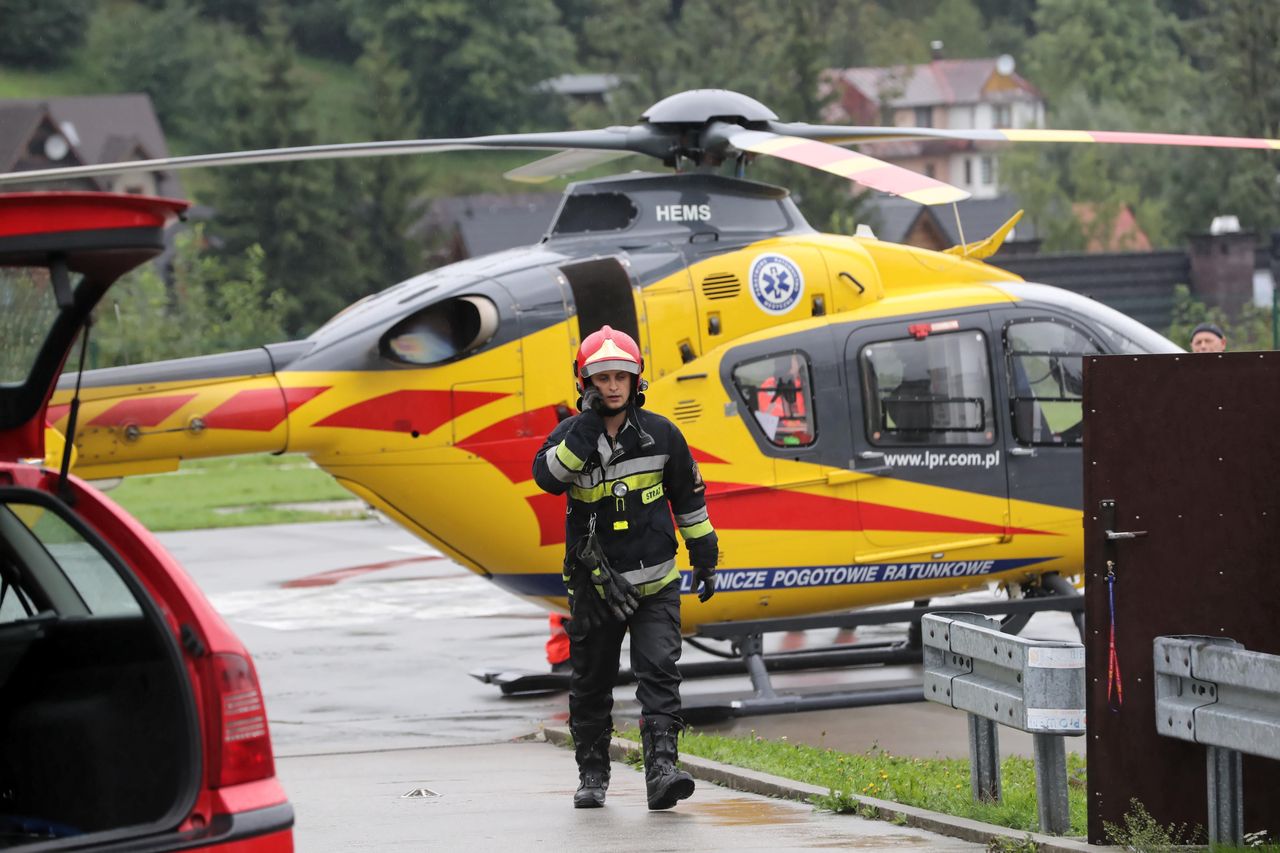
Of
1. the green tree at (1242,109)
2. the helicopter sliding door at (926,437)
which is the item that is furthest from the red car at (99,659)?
the green tree at (1242,109)

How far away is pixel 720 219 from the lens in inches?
443

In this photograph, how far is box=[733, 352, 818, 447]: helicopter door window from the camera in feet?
35.9

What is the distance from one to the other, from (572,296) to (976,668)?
4.38 m

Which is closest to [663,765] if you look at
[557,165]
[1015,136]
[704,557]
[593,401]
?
[704,557]

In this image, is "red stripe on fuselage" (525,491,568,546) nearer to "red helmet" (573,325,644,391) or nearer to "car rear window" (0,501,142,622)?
"red helmet" (573,325,644,391)

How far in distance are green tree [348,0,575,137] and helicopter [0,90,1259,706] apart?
314ft

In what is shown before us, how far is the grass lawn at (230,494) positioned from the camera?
2252 centimetres

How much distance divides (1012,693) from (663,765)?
151 cm

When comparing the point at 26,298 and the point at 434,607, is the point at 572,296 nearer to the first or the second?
the point at 434,607

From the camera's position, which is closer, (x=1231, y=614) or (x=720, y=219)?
(x=1231, y=614)

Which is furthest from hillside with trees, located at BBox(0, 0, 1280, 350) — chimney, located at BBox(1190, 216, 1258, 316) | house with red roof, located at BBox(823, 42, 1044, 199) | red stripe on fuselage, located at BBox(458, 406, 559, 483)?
red stripe on fuselage, located at BBox(458, 406, 559, 483)

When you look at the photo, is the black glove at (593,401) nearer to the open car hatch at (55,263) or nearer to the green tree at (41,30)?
the open car hatch at (55,263)

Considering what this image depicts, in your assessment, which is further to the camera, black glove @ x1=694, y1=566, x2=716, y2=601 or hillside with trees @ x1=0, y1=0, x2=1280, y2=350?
hillside with trees @ x1=0, y1=0, x2=1280, y2=350

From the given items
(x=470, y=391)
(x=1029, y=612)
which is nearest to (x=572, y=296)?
(x=470, y=391)
